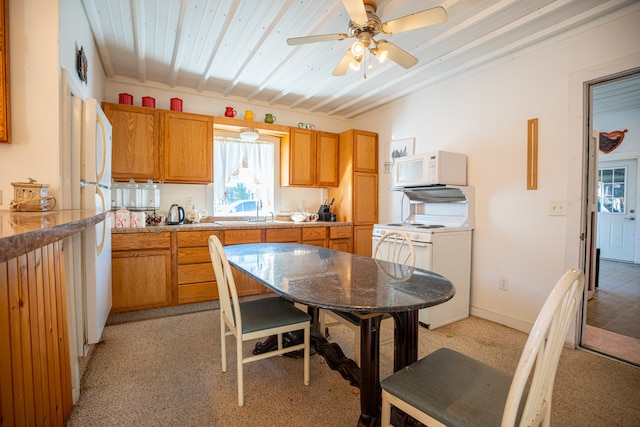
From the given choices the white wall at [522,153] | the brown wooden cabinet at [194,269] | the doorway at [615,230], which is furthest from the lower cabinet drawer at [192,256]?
the doorway at [615,230]

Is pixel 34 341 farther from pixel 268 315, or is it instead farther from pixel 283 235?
pixel 283 235

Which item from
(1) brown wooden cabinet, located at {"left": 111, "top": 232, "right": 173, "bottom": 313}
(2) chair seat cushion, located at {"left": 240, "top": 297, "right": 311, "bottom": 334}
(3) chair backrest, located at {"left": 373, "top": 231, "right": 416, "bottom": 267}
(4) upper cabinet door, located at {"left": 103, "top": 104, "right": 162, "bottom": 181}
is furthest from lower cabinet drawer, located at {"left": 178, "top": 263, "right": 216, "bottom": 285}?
(3) chair backrest, located at {"left": 373, "top": 231, "right": 416, "bottom": 267}

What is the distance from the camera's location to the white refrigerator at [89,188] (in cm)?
183

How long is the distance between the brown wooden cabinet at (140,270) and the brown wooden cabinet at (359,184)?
233 centimetres

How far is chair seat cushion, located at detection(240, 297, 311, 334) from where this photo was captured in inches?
63.5

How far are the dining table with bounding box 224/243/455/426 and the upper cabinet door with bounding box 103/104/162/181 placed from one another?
2.15 metres

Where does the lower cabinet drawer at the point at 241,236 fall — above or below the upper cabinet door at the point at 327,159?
below

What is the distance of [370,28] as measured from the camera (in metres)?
1.90

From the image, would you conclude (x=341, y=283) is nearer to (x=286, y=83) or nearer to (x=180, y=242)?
(x=180, y=242)

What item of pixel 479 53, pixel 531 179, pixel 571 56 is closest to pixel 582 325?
pixel 531 179

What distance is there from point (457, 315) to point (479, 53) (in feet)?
8.22

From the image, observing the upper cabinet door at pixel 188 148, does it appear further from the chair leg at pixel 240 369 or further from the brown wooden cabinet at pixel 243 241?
the chair leg at pixel 240 369

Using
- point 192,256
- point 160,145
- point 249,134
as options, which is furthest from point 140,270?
point 249,134

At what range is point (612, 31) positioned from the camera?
2125 mm
